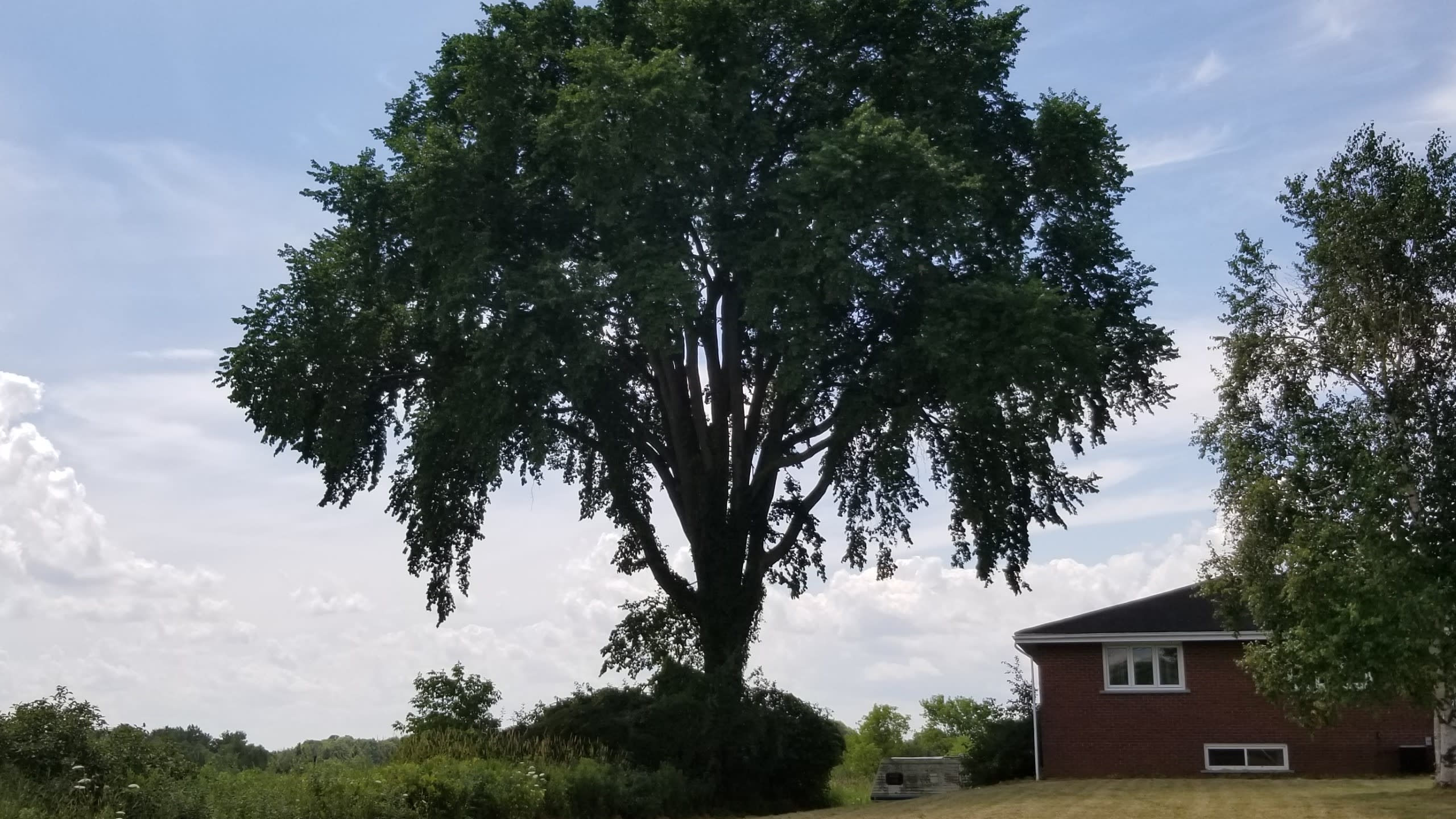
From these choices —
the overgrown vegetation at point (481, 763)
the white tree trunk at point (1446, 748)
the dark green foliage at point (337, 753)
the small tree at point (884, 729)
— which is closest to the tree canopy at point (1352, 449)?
the white tree trunk at point (1446, 748)

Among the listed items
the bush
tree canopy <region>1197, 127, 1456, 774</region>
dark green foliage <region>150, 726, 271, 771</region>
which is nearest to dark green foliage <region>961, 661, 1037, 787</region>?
the bush

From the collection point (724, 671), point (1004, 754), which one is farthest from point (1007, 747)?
point (724, 671)

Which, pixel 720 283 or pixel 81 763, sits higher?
pixel 720 283

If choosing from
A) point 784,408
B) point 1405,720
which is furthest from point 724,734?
point 1405,720

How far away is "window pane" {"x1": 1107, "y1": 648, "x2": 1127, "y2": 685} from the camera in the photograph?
31.2m

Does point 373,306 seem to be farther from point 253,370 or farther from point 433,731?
point 433,731

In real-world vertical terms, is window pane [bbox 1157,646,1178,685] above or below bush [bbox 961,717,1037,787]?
above

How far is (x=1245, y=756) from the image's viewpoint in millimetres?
30609

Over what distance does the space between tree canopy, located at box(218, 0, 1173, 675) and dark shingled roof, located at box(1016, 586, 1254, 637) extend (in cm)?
179

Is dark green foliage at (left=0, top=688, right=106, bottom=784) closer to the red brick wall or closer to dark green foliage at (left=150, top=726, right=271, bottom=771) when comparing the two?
dark green foliage at (left=150, top=726, right=271, bottom=771)

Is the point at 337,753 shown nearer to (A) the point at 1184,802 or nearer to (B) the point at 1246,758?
(A) the point at 1184,802

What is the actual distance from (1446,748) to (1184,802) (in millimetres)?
5737

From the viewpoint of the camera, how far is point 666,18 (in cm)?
2766

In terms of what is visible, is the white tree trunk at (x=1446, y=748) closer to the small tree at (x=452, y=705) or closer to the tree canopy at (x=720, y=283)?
the tree canopy at (x=720, y=283)
